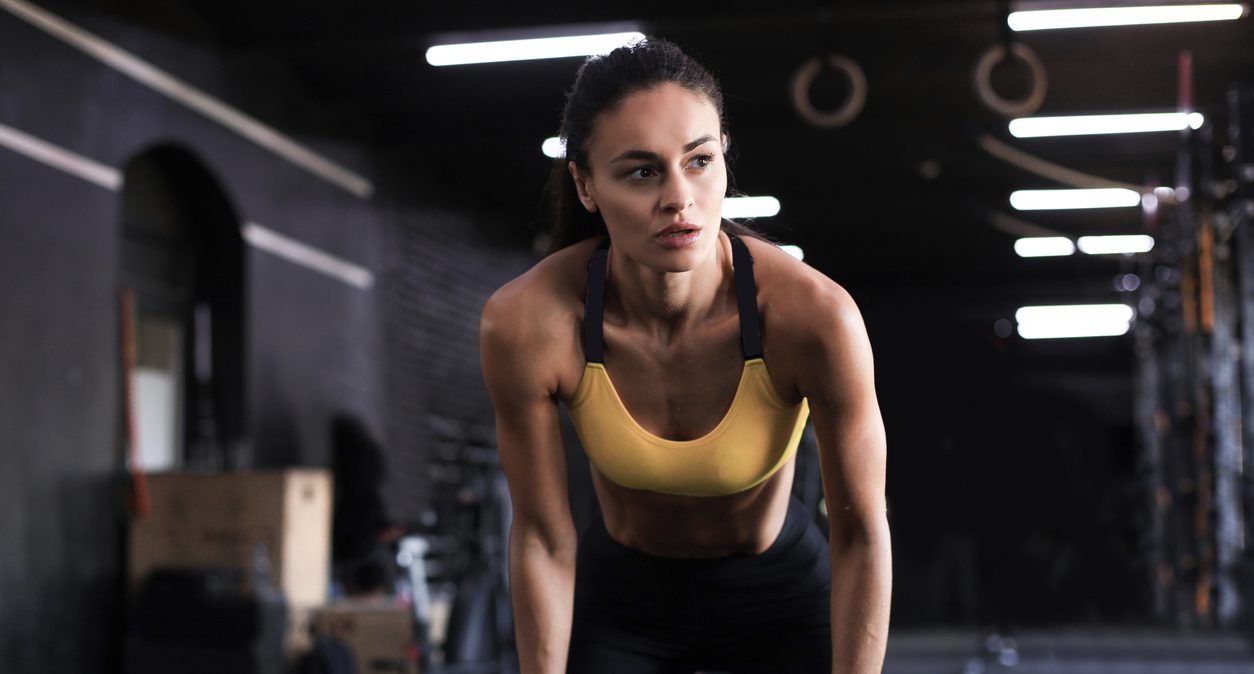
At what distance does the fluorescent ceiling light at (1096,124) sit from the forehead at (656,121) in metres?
6.50

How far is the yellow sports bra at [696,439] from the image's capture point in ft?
5.32

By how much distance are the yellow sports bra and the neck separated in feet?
0.09

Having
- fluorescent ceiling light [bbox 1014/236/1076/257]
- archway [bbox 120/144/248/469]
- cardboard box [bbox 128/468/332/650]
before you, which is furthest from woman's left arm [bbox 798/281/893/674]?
fluorescent ceiling light [bbox 1014/236/1076/257]

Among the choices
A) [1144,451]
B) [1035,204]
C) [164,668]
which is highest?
[1035,204]

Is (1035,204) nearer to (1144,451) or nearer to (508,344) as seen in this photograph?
(1144,451)

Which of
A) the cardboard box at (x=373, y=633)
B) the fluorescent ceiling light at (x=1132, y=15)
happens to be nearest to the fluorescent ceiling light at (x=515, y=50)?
the fluorescent ceiling light at (x=1132, y=15)

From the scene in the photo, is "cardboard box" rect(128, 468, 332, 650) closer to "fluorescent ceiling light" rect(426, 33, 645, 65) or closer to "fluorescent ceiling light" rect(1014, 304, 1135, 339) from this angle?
"fluorescent ceiling light" rect(426, 33, 645, 65)

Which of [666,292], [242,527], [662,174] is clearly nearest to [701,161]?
[662,174]

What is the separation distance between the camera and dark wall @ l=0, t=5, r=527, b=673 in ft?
15.2

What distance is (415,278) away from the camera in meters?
8.54

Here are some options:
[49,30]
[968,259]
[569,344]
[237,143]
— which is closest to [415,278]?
[237,143]

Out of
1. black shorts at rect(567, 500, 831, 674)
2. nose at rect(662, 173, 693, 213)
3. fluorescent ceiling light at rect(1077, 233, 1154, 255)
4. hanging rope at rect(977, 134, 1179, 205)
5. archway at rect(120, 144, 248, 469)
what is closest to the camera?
nose at rect(662, 173, 693, 213)

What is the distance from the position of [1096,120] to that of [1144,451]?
2755 mm

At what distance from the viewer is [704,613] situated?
1863mm
